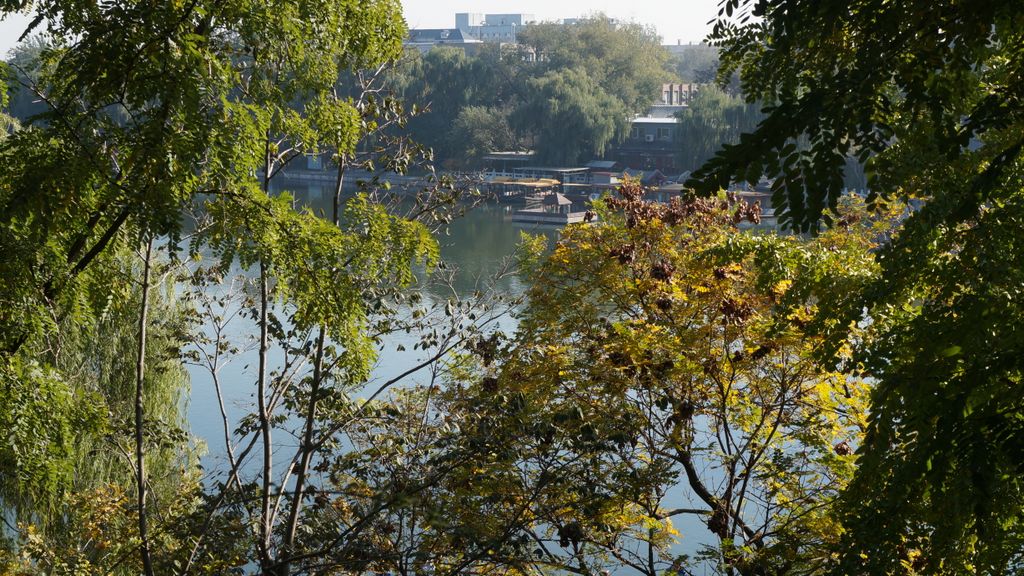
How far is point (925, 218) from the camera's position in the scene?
3.36m

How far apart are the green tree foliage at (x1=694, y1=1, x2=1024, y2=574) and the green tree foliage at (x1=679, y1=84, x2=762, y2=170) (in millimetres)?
28681

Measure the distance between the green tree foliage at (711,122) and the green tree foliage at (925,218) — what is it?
28681mm

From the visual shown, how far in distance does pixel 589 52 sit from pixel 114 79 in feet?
145

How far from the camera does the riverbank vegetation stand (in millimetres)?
2693

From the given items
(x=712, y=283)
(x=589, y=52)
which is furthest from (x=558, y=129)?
(x=712, y=283)

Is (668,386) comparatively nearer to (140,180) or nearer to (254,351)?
(140,180)

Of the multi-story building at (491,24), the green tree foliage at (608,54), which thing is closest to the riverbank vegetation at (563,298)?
the green tree foliage at (608,54)

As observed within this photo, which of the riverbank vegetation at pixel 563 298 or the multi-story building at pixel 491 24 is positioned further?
the multi-story building at pixel 491 24

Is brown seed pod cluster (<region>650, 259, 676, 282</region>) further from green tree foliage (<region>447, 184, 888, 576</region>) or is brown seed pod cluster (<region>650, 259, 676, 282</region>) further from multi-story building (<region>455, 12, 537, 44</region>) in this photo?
multi-story building (<region>455, 12, 537, 44</region>)

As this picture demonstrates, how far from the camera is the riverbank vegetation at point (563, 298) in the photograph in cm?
269

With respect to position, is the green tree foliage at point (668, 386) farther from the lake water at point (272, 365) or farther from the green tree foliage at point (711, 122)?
the green tree foliage at point (711, 122)

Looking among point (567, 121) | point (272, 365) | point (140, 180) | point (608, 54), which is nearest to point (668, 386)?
point (140, 180)

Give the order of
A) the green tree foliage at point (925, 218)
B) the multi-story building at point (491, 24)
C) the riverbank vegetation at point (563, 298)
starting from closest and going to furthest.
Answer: the green tree foliage at point (925, 218), the riverbank vegetation at point (563, 298), the multi-story building at point (491, 24)

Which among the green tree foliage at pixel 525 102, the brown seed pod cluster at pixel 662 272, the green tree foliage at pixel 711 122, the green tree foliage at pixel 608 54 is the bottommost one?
the brown seed pod cluster at pixel 662 272
